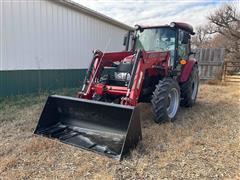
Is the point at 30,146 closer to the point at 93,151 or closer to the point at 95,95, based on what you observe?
the point at 93,151

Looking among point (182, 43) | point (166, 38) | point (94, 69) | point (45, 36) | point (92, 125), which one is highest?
point (45, 36)

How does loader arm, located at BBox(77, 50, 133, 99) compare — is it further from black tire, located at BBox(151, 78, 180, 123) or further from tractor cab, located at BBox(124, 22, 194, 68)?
black tire, located at BBox(151, 78, 180, 123)

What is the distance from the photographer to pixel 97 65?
185 inches

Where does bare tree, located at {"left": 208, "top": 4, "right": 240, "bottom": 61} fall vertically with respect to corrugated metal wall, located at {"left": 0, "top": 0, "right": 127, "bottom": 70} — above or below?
above

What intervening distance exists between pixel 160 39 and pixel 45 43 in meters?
4.24

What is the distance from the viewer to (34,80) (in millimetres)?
7527

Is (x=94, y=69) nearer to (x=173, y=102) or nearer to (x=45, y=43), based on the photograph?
(x=173, y=102)

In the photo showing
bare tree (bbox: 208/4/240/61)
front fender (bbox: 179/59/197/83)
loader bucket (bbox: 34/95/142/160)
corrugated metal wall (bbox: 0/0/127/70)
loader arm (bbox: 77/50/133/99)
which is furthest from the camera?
bare tree (bbox: 208/4/240/61)

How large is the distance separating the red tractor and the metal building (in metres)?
3.35

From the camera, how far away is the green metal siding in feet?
21.9

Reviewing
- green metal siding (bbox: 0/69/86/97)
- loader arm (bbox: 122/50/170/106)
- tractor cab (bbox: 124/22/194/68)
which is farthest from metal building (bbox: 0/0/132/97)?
loader arm (bbox: 122/50/170/106)

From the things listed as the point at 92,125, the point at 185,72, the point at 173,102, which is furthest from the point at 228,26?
the point at 92,125

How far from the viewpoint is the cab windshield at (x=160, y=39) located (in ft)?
17.6

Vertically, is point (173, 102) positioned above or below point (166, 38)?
below
